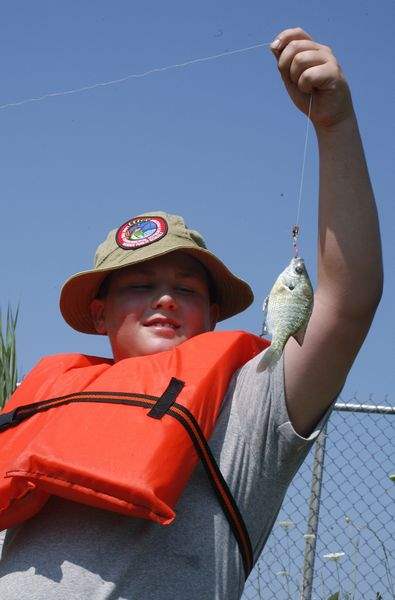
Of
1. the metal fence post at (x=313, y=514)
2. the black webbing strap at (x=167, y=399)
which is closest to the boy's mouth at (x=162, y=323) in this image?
the black webbing strap at (x=167, y=399)

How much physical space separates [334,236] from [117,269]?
37.9 inches

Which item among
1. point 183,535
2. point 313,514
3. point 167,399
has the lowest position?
point 313,514

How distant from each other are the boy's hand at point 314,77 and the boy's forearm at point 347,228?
1.7 inches

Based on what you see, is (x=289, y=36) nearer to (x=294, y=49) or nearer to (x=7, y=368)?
(x=294, y=49)

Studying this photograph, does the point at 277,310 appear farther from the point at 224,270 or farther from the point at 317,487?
the point at 317,487

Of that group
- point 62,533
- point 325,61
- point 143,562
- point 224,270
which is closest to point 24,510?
point 62,533

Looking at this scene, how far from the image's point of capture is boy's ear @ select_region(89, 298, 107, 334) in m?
3.37

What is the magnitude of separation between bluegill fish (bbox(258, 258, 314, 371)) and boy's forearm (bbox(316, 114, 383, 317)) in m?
0.28

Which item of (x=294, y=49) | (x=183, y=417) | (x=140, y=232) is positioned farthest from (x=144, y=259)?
(x=294, y=49)

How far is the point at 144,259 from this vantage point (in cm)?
300

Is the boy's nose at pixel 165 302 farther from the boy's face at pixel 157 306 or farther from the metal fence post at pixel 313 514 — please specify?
the metal fence post at pixel 313 514

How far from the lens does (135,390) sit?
9.05 ft

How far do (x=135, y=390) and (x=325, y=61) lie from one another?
1075mm

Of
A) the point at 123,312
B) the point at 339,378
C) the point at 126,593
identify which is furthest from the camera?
the point at 123,312
